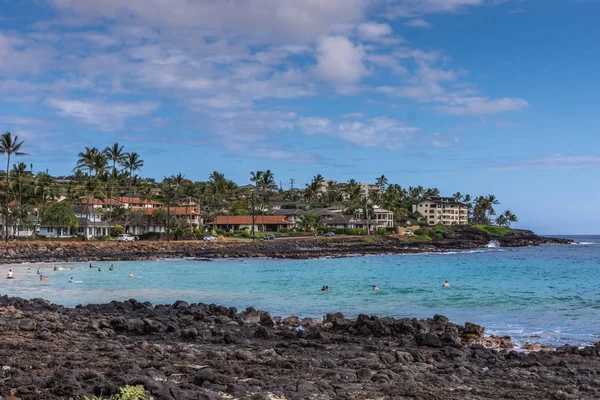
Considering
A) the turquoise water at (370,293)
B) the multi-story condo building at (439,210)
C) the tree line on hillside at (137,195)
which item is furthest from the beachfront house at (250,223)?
the turquoise water at (370,293)

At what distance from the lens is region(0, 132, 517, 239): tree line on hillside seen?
79.4 meters

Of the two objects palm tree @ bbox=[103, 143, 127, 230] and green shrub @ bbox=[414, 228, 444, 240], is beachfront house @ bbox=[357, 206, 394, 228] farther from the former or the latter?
palm tree @ bbox=[103, 143, 127, 230]

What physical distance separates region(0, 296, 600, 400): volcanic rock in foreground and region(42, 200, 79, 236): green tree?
64357 mm

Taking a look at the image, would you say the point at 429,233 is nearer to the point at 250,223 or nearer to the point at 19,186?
the point at 250,223

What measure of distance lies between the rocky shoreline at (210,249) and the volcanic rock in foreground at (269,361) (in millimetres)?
44545

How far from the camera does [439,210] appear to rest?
154 meters

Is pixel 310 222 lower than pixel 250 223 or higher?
higher

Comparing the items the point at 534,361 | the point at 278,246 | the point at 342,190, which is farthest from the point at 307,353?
the point at 342,190

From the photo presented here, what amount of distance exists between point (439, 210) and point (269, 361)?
14643cm

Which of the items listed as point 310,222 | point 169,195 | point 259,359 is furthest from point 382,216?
point 259,359

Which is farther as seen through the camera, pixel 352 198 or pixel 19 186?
pixel 352 198

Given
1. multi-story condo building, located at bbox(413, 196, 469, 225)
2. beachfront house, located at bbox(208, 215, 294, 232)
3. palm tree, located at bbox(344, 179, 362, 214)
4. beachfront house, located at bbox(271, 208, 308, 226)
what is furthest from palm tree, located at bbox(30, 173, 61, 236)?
multi-story condo building, located at bbox(413, 196, 469, 225)

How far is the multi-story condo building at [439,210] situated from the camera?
6039 inches

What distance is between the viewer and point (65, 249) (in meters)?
66.6
